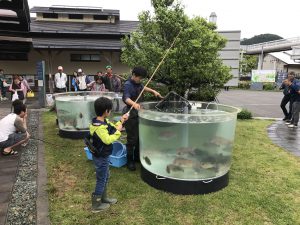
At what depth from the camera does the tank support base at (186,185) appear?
13.6 ft

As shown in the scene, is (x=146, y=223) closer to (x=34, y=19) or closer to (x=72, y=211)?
(x=72, y=211)

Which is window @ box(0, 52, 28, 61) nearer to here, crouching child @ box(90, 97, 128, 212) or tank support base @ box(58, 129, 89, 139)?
tank support base @ box(58, 129, 89, 139)

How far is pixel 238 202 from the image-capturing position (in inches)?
157

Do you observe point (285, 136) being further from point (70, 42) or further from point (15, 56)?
point (15, 56)

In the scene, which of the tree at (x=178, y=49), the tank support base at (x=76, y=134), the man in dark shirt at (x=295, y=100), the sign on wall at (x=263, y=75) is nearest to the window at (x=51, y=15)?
the tree at (x=178, y=49)

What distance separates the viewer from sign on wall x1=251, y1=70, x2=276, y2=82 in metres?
28.2

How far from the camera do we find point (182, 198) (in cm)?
408

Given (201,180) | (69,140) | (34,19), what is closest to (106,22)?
(34,19)

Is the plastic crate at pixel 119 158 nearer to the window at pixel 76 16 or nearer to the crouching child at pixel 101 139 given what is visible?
the crouching child at pixel 101 139

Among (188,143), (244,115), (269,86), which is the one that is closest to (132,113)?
(188,143)

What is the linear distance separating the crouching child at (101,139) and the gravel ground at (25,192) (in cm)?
87

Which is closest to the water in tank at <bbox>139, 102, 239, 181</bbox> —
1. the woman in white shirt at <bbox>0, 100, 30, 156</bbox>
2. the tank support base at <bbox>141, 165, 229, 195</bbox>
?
the tank support base at <bbox>141, 165, 229, 195</bbox>

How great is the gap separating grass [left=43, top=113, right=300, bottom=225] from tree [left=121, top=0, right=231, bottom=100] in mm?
2538

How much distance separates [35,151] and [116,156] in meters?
2.20
